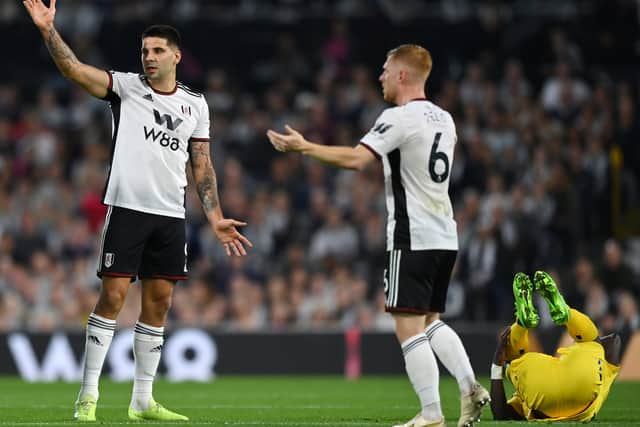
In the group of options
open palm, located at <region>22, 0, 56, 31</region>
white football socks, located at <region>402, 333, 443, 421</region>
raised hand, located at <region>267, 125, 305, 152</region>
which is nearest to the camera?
raised hand, located at <region>267, 125, 305, 152</region>

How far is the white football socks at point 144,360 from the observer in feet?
29.2

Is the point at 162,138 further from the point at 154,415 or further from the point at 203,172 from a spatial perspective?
the point at 154,415

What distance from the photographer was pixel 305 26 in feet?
70.0

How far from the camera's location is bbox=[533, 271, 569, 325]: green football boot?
8.62m

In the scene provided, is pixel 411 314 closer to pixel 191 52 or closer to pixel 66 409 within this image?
pixel 66 409

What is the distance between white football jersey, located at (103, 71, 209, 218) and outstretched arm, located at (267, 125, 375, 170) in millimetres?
1422

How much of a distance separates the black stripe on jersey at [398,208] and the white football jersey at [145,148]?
167 cm

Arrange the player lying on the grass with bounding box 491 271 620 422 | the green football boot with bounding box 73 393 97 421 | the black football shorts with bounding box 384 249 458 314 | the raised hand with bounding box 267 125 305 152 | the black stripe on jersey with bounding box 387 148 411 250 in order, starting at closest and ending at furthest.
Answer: the raised hand with bounding box 267 125 305 152, the black football shorts with bounding box 384 249 458 314, the black stripe on jersey with bounding box 387 148 411 250, the green football boot with bounding box 73 393 97 421, the player lying on the grass with bounding box 491 271 620 422

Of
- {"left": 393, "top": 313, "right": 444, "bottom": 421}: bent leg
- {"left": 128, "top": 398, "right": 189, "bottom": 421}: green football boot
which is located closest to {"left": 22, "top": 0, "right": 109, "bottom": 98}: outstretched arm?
{"left": 128, "top": 398, "right": 189, "bottom": 421}: green football boot

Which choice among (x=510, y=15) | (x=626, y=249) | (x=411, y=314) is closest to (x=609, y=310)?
(x=626, y=249)

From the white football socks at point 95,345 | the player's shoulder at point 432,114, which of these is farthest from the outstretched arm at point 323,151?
the white football socks at point 95,345

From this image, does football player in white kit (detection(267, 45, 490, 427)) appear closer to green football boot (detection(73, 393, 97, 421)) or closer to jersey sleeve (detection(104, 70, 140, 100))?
jersey sleeve (detection(104, 70, 140, 100))

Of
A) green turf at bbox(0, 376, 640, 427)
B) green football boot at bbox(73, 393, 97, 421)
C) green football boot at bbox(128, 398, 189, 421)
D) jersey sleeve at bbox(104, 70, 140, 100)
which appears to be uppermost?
jersey sleeve at bbox(104, 70, 140, 100)

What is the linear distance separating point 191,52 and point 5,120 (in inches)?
126
